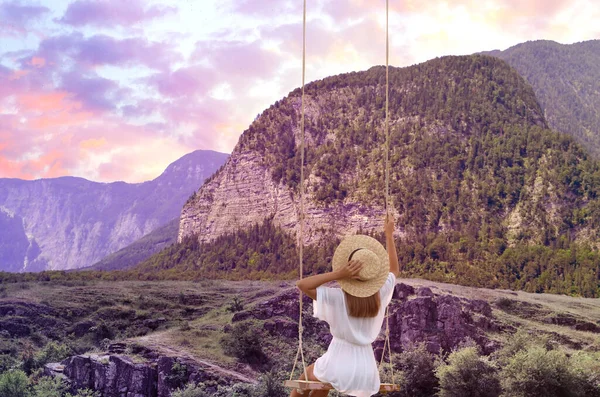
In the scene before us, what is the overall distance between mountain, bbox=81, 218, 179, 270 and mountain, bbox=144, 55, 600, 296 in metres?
21.3

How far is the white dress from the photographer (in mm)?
6613

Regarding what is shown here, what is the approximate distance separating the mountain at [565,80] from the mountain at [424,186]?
23.6 metres

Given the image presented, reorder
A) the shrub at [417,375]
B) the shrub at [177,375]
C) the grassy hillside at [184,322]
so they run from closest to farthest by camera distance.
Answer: the shrub at [417,375], the shrub at [177,375], the grassy hillside at [184,322]

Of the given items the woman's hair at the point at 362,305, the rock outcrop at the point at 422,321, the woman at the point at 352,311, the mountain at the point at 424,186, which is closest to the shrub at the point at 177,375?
the rock outcrop at the point at 422,321

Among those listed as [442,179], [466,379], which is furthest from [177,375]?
[442,179]

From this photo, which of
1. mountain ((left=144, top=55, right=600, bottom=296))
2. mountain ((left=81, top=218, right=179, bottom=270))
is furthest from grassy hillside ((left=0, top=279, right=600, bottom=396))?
mountain ((left=81, top=218, right=179, bottom=270))

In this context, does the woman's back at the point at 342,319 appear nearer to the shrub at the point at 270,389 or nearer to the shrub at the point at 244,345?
A: the shrub at the point at 270,389

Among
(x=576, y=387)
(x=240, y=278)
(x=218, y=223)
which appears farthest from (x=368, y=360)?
(x=218, y=223)

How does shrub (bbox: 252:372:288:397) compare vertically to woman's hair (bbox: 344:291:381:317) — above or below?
below

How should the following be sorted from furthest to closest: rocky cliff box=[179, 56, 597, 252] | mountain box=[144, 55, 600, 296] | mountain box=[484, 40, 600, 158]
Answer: mountain box=[484, 40, 600, 158] < rocky cliff box=[179, 56, 597, 252] < mountain box=[144, 55, 600, 296]

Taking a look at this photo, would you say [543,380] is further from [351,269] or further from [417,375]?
[351,269]

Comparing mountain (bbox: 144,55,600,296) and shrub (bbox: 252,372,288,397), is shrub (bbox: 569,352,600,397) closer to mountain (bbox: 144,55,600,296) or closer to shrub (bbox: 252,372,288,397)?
shrub (bbox: 252,372,288,397)

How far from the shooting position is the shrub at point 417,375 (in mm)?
26006

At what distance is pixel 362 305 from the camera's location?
6.69 meters
